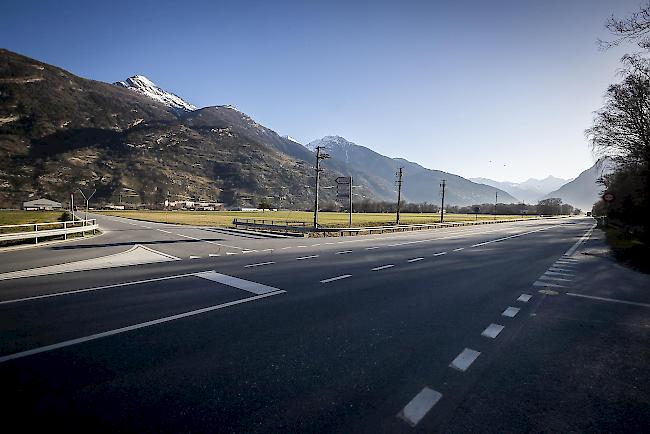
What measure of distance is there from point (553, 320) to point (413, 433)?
484cm

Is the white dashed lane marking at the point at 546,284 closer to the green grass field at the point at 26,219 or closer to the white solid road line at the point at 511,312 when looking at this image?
the white solid road line at the point at 511,312

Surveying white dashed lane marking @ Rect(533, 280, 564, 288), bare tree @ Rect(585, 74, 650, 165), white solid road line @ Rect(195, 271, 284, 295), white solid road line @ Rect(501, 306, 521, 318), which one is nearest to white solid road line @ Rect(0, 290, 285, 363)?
white solid road line @ Rect(195, 271, 284, 295)

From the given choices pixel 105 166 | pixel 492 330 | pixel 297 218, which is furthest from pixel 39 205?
pixel 492 330

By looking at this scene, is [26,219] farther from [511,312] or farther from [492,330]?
[511,312]

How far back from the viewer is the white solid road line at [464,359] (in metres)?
3.73

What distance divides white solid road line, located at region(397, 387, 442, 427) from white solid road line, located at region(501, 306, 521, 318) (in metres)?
3.63

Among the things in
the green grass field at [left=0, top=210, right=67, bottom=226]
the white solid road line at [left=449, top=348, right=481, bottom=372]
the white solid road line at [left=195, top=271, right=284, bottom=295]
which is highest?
the white solid road line at [left=449, top=348, right=481, bottom=372]

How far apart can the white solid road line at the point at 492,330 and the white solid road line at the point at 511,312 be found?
0.81m

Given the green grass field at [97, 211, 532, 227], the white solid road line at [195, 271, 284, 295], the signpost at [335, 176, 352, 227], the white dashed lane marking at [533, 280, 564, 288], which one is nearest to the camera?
the white solid road line at [195, 271, 284, 295]

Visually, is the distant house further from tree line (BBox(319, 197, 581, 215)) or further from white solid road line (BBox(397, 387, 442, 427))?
white solid road line (BBox(397, 387, 442, 427))

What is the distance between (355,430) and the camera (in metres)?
2.53

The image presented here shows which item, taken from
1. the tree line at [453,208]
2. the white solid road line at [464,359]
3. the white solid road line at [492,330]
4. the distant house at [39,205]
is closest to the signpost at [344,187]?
the white solid road line at [492,330]

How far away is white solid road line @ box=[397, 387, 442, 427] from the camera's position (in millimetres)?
2709

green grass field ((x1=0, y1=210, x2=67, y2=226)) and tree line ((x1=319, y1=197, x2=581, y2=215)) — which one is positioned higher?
tree line ((x1=319, y1=197, x2=581, y2=215))
